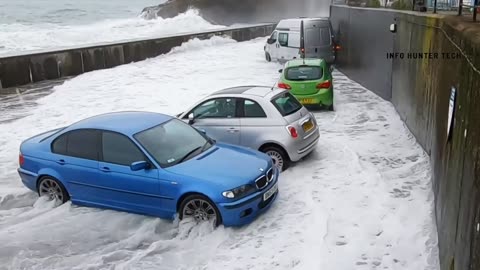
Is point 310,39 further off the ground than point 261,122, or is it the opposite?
point 310,39

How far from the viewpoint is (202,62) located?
2686 centimetres

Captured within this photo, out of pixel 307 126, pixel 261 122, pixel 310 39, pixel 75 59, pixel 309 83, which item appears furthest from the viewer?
pixel 75 59

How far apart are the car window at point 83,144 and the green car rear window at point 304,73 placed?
7.16 meters

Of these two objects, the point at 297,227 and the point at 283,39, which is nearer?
the point at 297,227

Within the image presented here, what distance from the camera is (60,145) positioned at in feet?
26.1

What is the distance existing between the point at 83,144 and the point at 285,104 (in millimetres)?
3857

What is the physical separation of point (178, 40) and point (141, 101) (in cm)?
1401

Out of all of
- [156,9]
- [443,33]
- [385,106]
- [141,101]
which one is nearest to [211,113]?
[443,33]

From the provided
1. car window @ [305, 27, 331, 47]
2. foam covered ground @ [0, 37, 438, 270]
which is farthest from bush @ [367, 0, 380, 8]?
foam covered ground @ [0, 37, 438, 270]

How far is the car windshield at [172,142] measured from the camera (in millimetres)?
7238

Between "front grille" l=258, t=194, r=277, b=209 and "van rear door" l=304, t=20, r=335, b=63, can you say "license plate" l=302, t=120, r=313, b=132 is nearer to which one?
"front grille" l=258, t=194, r=277, b=209

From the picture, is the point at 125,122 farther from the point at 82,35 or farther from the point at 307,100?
the point at 82,35

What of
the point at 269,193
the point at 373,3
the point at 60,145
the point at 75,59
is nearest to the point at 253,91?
the point at 269,193

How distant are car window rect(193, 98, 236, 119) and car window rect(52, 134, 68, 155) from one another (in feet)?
8.68
